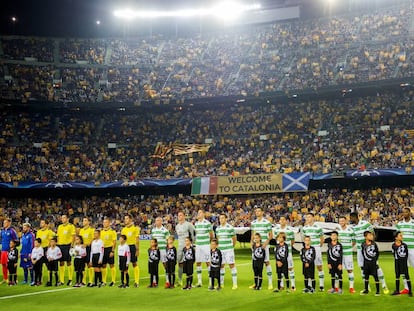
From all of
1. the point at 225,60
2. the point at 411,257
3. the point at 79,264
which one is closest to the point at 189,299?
the point at 79,264

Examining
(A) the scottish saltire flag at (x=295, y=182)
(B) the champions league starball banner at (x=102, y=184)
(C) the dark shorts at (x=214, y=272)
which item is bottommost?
(C) the dark shorts at (x=214, y=272)

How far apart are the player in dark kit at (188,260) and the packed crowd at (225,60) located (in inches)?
1237

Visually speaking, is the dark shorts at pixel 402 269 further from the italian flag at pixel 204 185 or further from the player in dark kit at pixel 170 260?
the italian flag at pixel 204 185

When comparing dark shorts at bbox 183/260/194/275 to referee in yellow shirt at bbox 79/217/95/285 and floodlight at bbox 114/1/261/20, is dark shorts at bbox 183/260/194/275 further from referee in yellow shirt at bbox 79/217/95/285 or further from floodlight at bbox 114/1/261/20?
floodlight at bbox 114/1/261/20

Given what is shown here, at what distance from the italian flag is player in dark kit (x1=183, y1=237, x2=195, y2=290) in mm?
26686

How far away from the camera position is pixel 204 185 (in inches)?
1737

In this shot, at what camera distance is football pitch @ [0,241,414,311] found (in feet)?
44.2

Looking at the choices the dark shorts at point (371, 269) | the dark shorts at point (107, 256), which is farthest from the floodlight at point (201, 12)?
the dark shorts at point (371, 269)

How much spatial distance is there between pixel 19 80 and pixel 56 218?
15.3 m

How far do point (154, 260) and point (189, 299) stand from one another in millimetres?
2512

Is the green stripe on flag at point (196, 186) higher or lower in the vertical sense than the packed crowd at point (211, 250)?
higher

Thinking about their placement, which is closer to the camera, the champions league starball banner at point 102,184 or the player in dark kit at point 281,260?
the player in dark kit at point 281,260

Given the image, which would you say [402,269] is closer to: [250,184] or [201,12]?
[250,184]

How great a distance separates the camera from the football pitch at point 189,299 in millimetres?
13477
